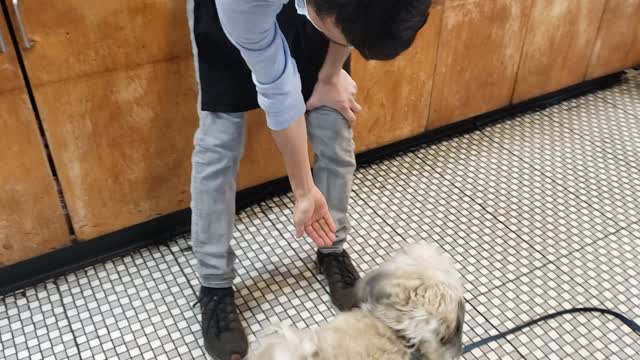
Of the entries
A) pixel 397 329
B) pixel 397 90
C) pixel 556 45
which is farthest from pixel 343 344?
pixel 556 45

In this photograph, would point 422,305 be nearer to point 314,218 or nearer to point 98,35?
point 314,218

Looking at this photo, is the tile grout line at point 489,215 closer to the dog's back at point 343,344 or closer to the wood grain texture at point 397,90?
the wood grain texture at point 397,90

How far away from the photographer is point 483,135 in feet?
6.64

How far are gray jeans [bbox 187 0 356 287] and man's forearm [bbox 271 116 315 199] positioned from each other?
21cm

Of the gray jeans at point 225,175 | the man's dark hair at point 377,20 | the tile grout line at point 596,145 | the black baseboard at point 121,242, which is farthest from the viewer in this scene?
the tile grout line at point 596,145

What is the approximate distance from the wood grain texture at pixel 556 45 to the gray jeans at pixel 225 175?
3.20 ft

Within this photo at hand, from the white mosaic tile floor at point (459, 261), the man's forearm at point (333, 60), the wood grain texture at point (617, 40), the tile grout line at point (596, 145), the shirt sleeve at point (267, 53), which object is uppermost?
the shirt sleeve at point (267, 53)

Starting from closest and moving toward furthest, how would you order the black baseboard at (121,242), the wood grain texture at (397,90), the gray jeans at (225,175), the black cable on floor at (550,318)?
the gray jeans at (225,175) → the black cable on floor at (550,318) → the black baseboard at (121,242) → the wood grain texture at (397,90)

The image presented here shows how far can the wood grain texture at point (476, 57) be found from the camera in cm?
174

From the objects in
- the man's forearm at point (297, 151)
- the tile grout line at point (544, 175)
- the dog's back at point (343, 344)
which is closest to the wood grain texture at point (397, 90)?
the tile grout line at point (544, 175)

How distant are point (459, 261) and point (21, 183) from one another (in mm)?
1058

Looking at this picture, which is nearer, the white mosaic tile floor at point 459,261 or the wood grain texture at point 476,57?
the white mosaic tile floor at point 459,261

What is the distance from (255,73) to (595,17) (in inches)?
63.2

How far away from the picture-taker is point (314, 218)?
115 centimetres
